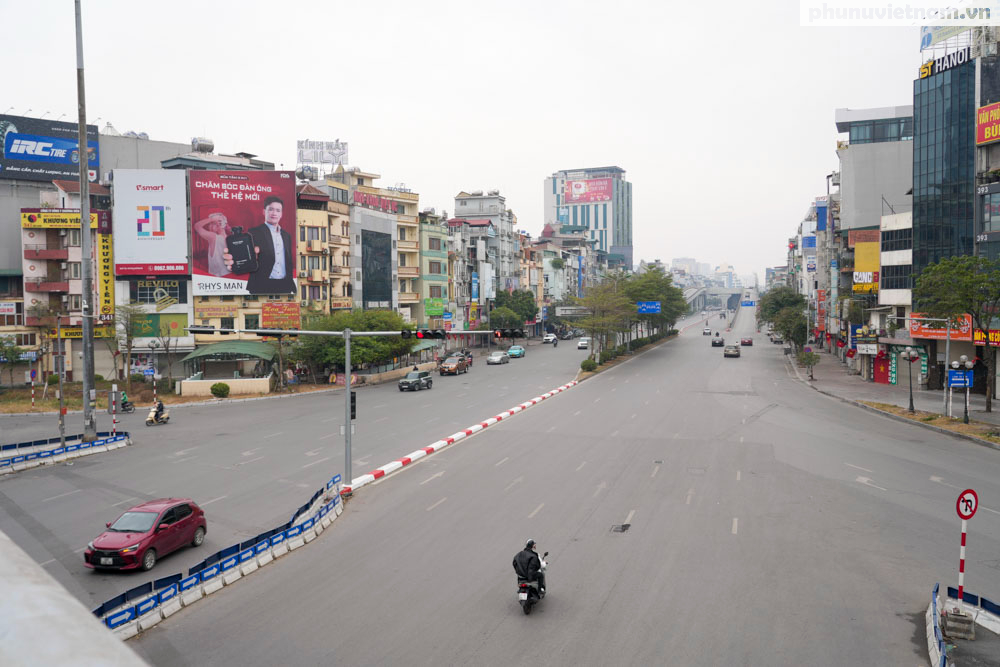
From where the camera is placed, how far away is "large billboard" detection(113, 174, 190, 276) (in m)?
54.0

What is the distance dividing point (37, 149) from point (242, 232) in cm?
2391

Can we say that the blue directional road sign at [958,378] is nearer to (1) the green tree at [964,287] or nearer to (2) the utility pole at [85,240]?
(1) the green tree at [964,287]

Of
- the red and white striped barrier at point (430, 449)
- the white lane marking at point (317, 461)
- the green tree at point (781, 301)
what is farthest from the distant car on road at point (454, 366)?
the green tree at point (781, 301)

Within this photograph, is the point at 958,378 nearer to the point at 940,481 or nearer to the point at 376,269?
the point at 940,481

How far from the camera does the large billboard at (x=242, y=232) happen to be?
55.6 meters

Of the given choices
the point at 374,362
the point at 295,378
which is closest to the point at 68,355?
the point at 295,378

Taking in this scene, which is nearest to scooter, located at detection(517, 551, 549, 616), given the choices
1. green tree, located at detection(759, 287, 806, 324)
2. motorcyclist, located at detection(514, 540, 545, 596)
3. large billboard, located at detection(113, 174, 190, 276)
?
motorcyclist, located at detection(514, 540, 545, 596)

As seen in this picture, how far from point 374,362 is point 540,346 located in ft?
140

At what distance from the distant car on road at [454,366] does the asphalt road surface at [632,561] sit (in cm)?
3063

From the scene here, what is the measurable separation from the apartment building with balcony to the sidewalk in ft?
126

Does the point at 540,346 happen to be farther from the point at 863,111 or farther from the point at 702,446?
the point at 702,446

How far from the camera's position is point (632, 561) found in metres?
15.7

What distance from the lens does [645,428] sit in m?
33.2

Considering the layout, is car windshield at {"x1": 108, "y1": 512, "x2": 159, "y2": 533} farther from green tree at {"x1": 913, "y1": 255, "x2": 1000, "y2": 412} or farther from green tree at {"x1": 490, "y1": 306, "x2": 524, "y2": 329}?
green tree at {"x1": 490, "y1": 306, "x2": 524, "y2": 329}
